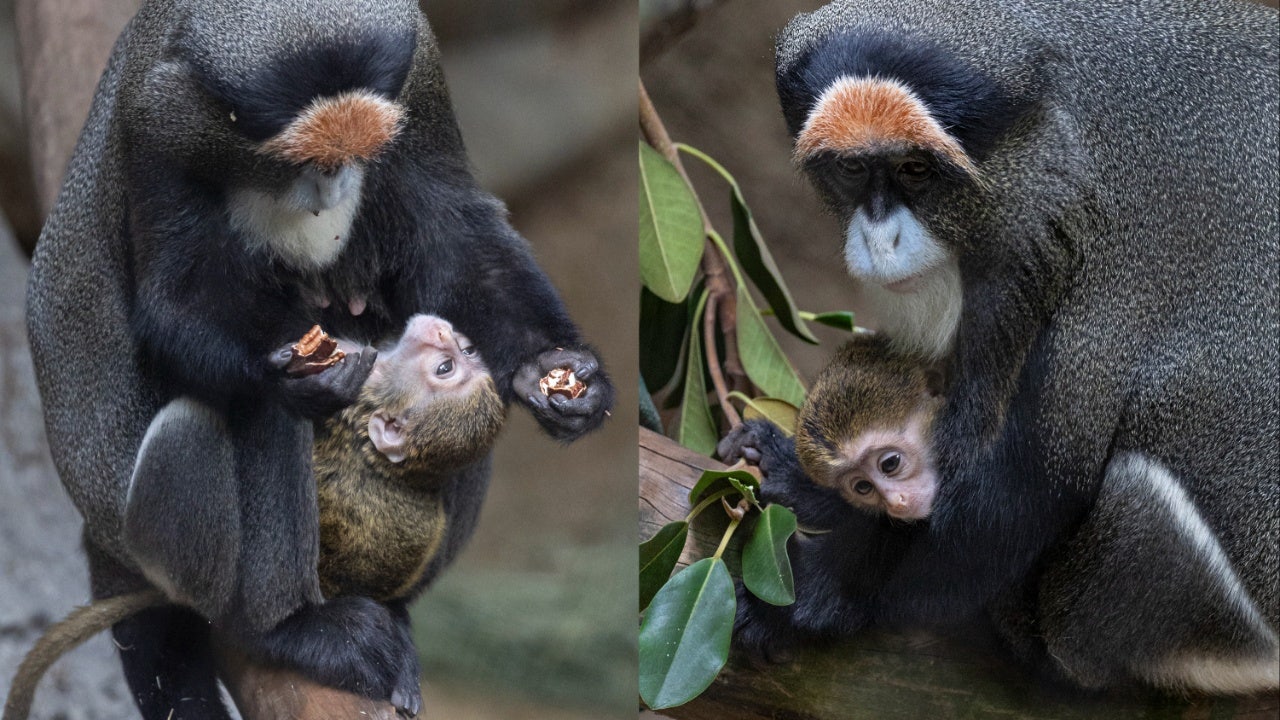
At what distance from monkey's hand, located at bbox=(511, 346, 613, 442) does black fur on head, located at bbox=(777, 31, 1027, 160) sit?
1.90 feet

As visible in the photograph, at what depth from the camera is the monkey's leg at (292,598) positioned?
1.82 meters

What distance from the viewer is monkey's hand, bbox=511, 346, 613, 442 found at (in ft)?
6.06

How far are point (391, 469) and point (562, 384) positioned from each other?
1.29ft

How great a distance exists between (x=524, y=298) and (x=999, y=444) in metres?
→ 0.89

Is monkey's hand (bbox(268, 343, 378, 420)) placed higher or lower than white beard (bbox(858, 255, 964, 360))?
higher

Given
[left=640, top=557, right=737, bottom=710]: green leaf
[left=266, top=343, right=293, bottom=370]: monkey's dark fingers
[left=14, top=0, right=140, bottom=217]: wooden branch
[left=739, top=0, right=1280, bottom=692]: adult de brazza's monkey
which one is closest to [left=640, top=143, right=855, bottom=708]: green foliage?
[left=640, top=557, right=737, bottom=710]: green leaf

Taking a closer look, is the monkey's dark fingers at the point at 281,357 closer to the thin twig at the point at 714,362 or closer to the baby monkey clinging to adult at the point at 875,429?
the baby monkey clinging to adult at the point at 875,429

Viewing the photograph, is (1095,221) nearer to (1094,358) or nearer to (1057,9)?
(1094,358)

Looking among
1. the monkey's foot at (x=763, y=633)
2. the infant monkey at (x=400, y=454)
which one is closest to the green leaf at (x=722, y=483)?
the monkey's foot at (x=763, y=633)

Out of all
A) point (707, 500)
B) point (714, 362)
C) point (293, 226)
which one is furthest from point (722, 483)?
point (293, 226)

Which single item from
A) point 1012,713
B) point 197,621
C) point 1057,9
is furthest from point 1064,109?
point 197,621

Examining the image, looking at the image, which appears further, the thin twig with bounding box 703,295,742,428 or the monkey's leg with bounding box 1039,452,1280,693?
the thin twig with bounding box 703,295,742,428

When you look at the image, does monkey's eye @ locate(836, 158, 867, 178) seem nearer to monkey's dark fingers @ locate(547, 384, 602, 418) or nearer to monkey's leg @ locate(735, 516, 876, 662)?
monkey's dark fingers @ locate(547, 384, 602, 418)

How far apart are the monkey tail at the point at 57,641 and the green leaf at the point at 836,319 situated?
132cm
